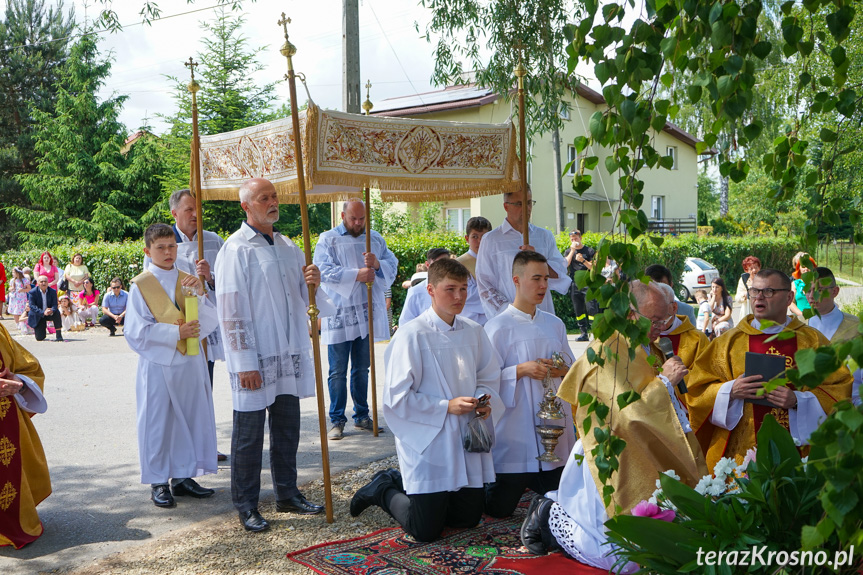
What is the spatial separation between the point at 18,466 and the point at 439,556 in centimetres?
265

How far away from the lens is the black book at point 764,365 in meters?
4.39

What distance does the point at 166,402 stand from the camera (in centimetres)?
555

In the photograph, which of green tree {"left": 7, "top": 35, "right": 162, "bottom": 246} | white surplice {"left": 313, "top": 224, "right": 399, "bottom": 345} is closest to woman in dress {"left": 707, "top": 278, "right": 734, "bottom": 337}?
white surplice {"left": 313, "top": 224, "right": 399, "bottom": 345}

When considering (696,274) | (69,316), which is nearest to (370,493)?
(69,316)

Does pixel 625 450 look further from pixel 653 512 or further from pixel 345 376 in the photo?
pixel 345 376

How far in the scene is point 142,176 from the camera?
32375 millimetres

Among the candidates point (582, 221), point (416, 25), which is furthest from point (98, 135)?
point (416, 25)

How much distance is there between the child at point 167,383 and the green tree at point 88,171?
1115 inches

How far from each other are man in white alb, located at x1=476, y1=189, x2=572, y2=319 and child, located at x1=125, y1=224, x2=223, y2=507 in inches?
102

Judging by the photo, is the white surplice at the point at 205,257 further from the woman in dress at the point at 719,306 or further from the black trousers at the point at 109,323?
the black trousers at the point at 109,323

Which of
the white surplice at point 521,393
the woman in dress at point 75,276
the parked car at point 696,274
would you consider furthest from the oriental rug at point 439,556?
the parked car at point 696,274

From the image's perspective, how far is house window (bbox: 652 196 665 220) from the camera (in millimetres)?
38812

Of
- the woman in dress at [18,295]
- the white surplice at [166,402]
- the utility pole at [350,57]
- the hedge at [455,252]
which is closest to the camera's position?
the white surplice at [166,402]

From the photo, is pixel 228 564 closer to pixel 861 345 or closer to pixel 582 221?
pixel 861 345
